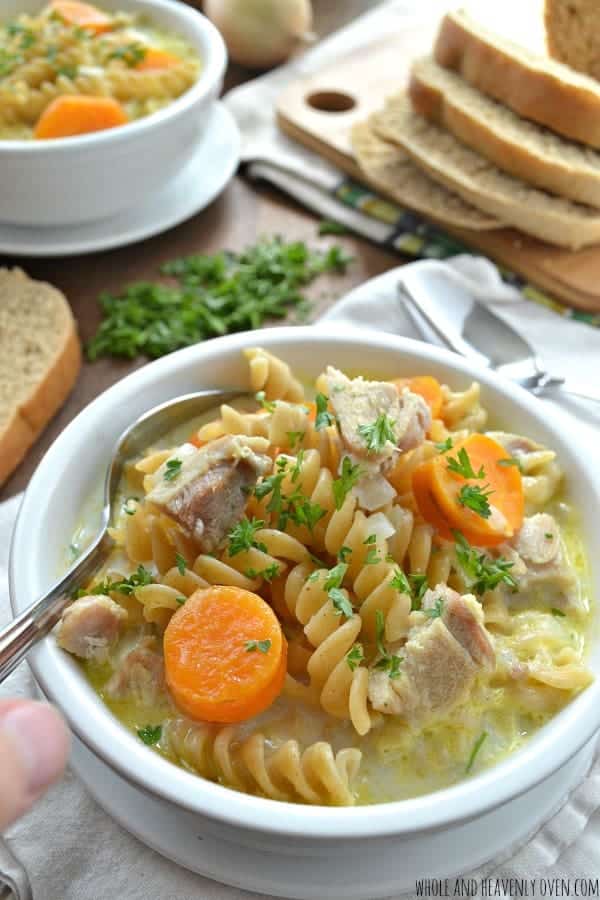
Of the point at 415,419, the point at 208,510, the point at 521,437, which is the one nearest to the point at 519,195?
the point at 521,437

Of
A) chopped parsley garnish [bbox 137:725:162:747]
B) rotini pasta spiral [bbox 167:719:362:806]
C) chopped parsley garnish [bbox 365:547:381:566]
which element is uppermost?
chopped parsley garnish [bbox 365:547:381:566]

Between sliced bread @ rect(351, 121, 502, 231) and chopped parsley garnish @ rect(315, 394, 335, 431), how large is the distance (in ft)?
6.15

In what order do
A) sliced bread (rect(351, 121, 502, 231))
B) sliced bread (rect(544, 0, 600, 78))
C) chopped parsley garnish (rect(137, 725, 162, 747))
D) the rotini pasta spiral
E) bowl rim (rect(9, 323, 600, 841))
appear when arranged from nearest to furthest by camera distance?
bowl rim (rect(9, 323, 600, 841)) < the rotini pasta spiral < chopped parsley garnish (rect(137, 725, 162, 747)) < sliced bread (rect(351, 121, 502, 231)) < sliced bread (rect(544, 0, 600, 78))

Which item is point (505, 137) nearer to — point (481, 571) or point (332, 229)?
point (332, 229)

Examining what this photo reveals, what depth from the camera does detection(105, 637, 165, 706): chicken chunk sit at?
208 cm

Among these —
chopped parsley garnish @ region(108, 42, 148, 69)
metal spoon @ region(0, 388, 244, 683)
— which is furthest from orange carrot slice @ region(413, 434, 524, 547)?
chopped parsley garnish @ region(108, 42, 148, 69)

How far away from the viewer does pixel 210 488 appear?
2.16m

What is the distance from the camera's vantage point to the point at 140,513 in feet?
7.63

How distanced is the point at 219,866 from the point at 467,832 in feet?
1.74

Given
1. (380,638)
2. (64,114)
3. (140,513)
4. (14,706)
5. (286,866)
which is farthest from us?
(64,114)

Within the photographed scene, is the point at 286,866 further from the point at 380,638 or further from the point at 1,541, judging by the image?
Result: the point at 1,541

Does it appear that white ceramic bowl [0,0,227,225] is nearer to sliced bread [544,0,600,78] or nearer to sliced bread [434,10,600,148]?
sliced bread [434,10,600,148]

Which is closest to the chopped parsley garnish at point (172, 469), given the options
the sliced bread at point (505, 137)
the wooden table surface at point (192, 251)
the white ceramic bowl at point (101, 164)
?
the wooden table surface at point (192, 251)

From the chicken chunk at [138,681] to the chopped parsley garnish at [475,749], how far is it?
2.21 ft
